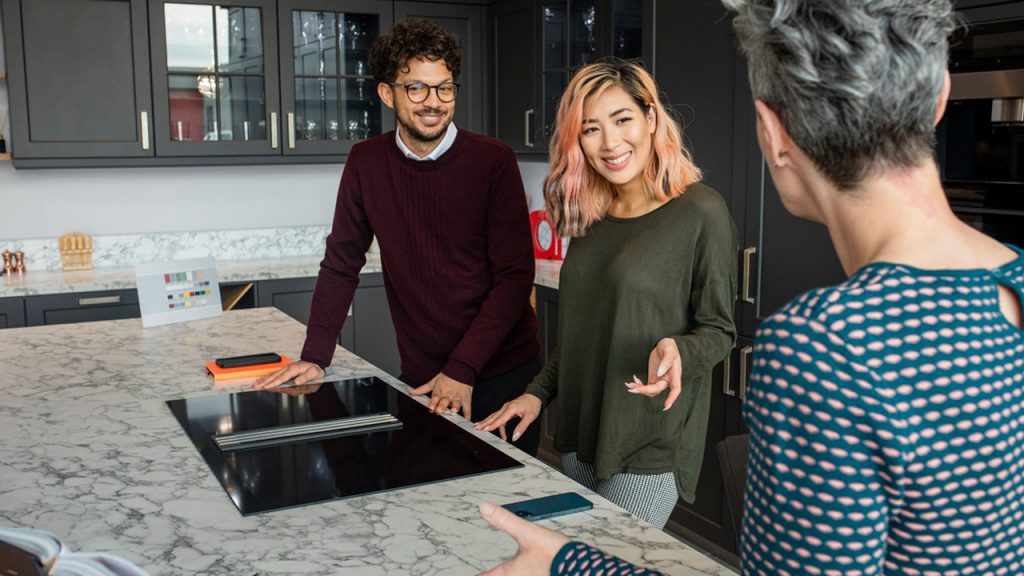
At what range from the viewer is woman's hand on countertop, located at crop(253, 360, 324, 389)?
2088mm

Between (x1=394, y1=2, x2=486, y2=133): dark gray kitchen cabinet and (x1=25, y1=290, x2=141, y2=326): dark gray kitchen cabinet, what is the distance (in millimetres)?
1776

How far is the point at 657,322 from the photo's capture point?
181 cm

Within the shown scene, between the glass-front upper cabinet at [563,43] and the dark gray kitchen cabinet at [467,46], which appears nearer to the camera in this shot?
the glass-front upper cabinet at [563,43]

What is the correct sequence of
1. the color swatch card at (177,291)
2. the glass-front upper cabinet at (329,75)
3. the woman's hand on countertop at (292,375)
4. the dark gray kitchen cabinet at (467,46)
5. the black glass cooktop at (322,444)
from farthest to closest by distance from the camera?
the dark gray kitchen cabinet at (467,46), the glass-front upper cabinet at (329,75), the color swatch card at (177,291), the woman's hand on countertop at (292,375), the black glass cooktop at (322,444)

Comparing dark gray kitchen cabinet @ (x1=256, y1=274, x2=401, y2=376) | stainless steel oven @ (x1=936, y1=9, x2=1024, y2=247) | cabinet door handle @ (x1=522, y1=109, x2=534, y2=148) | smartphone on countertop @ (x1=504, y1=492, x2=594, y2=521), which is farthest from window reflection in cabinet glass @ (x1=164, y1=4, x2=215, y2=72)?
smartphone on countertop @ (x1=504, y1=492, x2=594, y2=521)

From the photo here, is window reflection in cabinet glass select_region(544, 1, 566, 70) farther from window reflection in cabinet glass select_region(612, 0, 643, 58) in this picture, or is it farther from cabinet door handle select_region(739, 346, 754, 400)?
cabinet door handle select_region(739, 346, 754, 400)

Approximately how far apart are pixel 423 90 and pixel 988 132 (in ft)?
4.55

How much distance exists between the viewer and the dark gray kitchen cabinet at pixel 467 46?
15.1 ft

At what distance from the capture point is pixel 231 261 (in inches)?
186

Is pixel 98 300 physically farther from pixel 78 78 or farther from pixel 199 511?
pixel 199 511

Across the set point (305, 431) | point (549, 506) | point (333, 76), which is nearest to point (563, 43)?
point (333, 76)

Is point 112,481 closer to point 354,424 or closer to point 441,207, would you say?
point 354,424

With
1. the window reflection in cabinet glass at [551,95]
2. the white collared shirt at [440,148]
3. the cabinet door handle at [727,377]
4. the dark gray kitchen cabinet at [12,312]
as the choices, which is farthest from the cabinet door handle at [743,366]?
the dark gray kitchen cabinet at [12,312]

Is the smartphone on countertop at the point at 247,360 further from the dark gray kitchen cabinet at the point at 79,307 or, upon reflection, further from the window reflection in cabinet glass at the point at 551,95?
the window reflection in cabinet glass at the point at 551,95
